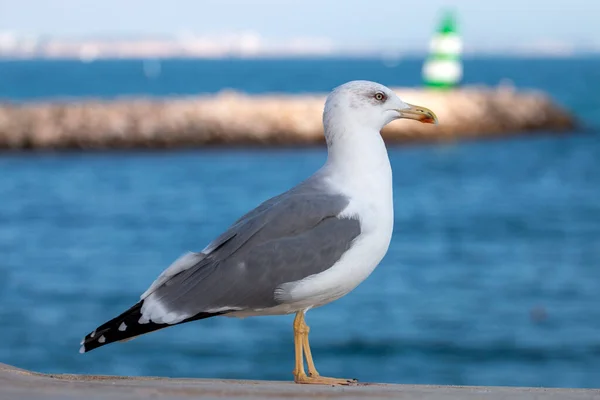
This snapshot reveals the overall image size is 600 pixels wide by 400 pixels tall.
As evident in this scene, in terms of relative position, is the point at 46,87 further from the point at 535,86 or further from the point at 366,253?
the point at 366,253

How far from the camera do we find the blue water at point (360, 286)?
9.77m

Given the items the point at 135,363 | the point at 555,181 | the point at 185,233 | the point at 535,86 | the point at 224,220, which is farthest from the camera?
the point at 535,86

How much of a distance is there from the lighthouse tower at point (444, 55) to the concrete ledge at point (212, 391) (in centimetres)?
2945

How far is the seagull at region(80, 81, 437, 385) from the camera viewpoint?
3.25 m

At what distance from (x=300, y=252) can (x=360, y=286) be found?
370 inches

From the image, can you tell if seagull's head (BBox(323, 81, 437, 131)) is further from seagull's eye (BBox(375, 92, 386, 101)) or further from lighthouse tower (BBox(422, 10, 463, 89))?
lighthouse tower (BBox(422, 10, 463, 89))

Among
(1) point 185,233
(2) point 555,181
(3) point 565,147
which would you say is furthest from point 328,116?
(3) point 565,147

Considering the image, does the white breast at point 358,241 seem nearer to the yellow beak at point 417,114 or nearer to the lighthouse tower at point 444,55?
the yellow beak at point 417,114

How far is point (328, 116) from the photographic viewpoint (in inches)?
136

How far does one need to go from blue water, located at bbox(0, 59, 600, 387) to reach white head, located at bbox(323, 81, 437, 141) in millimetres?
6064

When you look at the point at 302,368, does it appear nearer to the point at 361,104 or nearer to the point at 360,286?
the point at 361,104

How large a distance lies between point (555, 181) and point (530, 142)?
900 centimetres

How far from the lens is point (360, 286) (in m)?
12.6

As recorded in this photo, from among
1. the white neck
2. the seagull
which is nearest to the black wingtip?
the seagull
